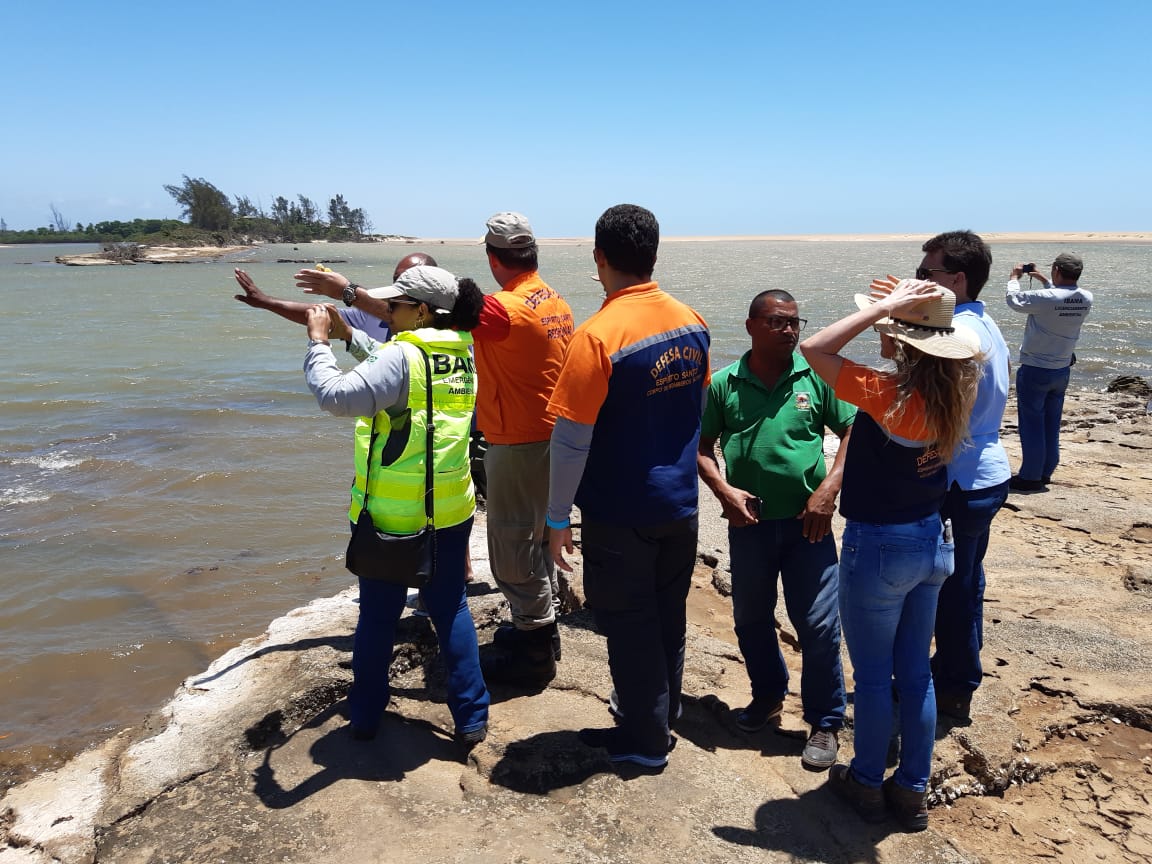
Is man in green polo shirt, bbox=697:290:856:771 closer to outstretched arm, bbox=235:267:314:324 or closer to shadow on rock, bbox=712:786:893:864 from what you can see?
shadow on rock, bbox=712:786:893:864

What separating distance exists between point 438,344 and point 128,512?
Result: 237 inches

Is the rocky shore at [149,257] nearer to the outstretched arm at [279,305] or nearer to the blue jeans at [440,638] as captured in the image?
the outstretched arm at [279,305]

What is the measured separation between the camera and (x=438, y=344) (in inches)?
123

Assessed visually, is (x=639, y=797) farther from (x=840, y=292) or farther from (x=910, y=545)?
(x=840, y=292)

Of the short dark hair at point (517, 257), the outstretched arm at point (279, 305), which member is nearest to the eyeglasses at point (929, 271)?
the short dark hair at point (517, 257)

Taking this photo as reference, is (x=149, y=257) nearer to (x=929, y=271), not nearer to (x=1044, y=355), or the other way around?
(x=1044, y=355)

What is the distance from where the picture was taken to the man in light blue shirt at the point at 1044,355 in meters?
7.11

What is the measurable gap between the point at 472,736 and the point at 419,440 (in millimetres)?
1227

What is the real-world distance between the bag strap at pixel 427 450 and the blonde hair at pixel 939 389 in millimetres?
1587

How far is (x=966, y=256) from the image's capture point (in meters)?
3.36

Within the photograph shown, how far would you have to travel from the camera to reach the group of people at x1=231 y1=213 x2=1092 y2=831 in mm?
2801

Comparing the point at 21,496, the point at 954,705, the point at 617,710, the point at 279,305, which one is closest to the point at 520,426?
the point at 279,305

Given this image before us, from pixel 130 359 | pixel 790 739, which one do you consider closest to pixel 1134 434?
pixel 790 739

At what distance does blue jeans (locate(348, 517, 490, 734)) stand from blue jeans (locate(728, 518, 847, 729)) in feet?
3.78
